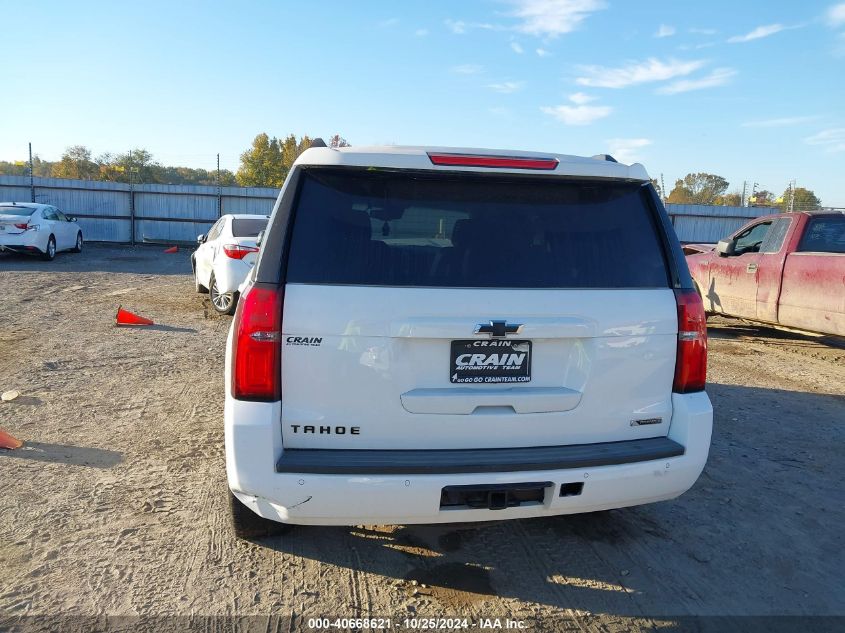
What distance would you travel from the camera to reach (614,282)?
3004 millimetres

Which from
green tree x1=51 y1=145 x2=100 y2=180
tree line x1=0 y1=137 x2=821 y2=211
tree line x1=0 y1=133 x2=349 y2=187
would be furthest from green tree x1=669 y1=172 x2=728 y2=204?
green tree x1=51 y1=145 x2=100 y2=180

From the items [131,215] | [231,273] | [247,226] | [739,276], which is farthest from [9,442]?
[131,215]

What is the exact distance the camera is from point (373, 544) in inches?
137

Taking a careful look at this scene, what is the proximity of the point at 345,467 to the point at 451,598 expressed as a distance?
2.94ft

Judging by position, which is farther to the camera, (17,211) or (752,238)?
(17,211)

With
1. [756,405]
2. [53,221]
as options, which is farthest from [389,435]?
[53,221]

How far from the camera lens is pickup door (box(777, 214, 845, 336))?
7.75 meters

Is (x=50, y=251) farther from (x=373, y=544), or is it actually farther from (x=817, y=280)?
(x=817, y=280)

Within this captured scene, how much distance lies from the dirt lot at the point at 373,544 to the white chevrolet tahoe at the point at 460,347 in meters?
0.49

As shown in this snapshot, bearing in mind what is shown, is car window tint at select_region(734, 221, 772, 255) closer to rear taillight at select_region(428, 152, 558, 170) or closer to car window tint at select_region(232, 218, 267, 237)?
car window tint at select_region(232, 218, 267, 237)

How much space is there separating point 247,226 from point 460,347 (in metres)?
8.10

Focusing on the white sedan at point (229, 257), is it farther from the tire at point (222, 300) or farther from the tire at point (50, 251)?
the tire at point (50, 251)

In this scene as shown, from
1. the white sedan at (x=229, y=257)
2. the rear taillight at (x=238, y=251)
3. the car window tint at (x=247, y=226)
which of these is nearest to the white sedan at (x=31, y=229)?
the white sedan at (x=229, y=257)

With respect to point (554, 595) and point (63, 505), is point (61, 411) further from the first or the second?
point (554, 595)
